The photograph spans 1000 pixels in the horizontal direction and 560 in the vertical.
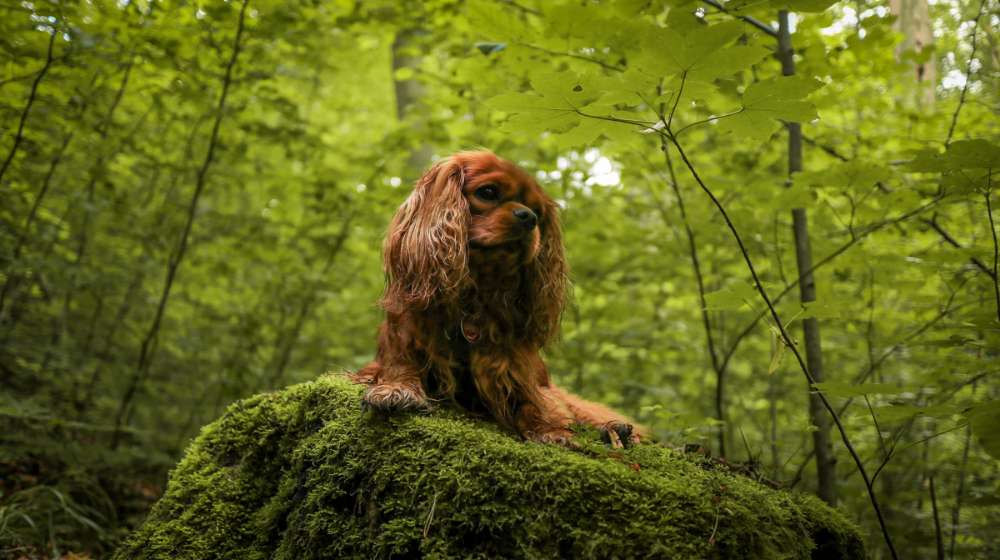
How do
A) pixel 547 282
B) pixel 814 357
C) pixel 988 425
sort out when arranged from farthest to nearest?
pixel 814 357
pixel 547 282
pixel 988 425

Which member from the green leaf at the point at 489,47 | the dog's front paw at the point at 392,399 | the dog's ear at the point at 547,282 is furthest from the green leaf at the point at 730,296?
the green leaf at the point at 489,47

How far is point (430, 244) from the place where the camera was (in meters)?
2.32

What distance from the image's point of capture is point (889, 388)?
1.76 metres

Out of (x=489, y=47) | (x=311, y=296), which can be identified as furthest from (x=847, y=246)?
(x=311, y=296)

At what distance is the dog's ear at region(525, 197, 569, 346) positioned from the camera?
8.36 ft

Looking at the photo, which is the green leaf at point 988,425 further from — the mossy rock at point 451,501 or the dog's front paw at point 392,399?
the dog's front paw at point 392,399

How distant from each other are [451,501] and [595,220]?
3.99 m

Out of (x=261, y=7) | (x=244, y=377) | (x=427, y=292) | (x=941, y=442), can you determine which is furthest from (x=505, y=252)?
(x=941, y=442)

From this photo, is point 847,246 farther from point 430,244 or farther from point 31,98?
point 31,98

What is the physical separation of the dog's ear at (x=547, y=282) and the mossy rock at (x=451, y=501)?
0.56 m

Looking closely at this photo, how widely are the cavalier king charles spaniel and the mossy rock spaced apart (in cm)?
17

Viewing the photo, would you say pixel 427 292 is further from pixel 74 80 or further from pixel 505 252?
pixel 74 80

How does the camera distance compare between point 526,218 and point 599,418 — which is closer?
point 526,218

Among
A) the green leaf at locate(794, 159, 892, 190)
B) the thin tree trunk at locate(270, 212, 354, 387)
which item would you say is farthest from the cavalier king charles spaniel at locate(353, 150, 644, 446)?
the thin tree trunk at locate(270, 212, 354, 387)
